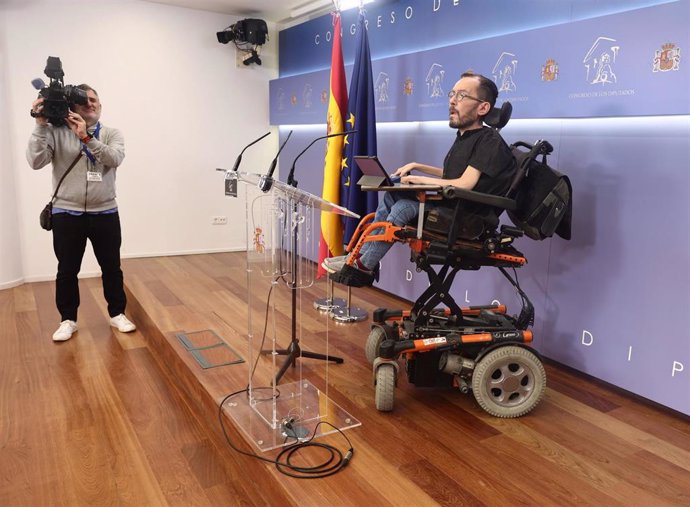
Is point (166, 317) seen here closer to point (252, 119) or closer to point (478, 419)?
point (478, 419)

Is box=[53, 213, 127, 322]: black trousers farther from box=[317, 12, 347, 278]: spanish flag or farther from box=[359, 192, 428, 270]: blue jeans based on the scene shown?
box=[359, 192, 428, 270]: blue jeans

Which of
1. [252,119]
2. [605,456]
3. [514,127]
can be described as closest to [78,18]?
[252,119]

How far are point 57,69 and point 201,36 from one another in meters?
2.68

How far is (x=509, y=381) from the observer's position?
240 centimetres

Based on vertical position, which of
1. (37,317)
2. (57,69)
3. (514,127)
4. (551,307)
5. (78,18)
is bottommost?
(37,317)

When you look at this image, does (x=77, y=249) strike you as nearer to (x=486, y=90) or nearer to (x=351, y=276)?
(x=351, y=276)

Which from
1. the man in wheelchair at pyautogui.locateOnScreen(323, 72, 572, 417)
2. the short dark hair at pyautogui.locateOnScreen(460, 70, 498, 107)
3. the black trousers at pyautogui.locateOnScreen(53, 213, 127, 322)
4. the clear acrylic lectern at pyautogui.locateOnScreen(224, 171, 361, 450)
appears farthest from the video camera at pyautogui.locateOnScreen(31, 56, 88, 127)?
the short dark hair at pyautogui.locateOnScreen(460, 70, 498, 107)

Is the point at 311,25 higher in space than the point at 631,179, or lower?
higher

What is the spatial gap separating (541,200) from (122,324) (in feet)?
9.26

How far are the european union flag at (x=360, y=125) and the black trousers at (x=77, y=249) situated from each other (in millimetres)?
1558

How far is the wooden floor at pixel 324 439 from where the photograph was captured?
193cm

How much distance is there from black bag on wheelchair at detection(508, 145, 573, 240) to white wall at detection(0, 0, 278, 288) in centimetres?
394

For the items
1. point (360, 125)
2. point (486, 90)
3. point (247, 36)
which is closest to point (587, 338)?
point (486, 90)

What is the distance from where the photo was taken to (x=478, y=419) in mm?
2398
